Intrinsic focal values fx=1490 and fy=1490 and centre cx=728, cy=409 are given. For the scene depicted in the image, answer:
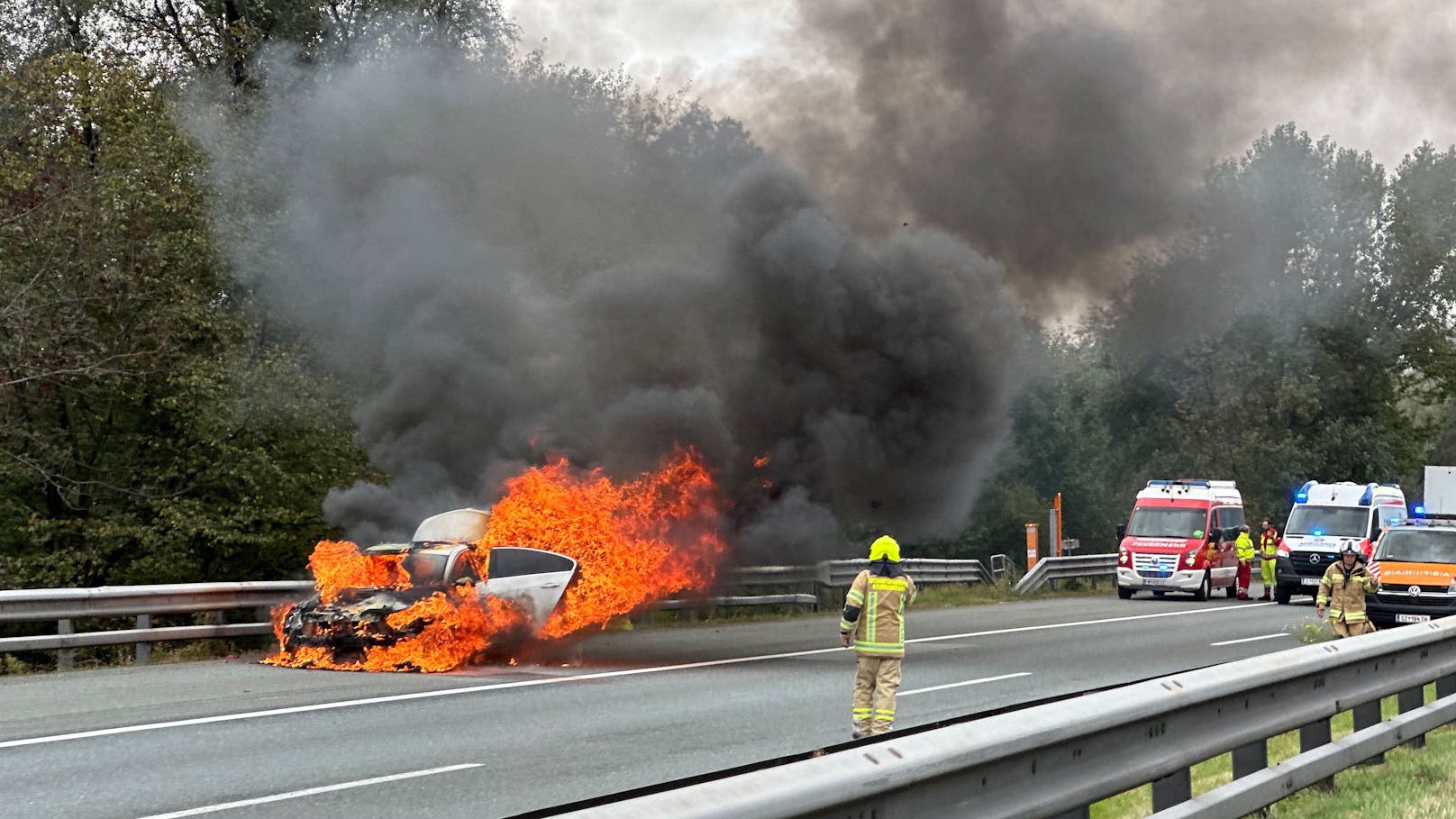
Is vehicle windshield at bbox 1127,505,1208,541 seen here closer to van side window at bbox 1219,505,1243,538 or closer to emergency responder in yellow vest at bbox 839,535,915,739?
van side window at bbox 1219,505,1243,538

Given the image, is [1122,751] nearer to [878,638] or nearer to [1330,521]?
[878,638]

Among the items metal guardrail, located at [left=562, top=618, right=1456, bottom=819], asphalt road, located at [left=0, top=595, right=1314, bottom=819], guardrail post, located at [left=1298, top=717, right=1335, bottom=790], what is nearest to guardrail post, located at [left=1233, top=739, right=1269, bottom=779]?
metal guardrail, located at [left=562, top=618, right=1456, bottom=819]

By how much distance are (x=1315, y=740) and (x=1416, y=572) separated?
16.4 m

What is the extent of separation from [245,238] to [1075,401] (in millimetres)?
40925

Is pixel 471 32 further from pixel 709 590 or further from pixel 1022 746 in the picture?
pixel 1022 746

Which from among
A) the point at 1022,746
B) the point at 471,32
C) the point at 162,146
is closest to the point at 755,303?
the point at 162,146

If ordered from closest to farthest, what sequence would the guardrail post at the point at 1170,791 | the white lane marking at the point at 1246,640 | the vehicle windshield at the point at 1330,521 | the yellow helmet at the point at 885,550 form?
the guardrail post at the point at 1170,791, the yellow helmet at the point at 885,550, the white lane marking at the point at 1246,640, the vehicle windshield at the point at 1330,521

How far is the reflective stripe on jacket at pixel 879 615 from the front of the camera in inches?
411

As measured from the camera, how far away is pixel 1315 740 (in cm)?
795

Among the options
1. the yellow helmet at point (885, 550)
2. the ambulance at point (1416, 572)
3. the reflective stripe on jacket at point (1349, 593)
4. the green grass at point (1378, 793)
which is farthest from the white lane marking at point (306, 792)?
the ambulance at point (1416, 572)

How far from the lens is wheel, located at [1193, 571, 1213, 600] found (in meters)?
32.3

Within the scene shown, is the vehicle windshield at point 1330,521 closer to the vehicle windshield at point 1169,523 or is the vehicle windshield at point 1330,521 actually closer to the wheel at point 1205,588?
the vehicle windshield at point 1169,523

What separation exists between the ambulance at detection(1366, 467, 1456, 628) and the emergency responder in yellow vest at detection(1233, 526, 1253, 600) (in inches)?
375

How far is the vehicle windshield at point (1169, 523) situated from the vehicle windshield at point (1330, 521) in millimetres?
1807
